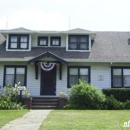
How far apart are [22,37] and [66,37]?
3.71 meters

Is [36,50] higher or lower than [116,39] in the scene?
lower

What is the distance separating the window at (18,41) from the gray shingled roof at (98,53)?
64 cm

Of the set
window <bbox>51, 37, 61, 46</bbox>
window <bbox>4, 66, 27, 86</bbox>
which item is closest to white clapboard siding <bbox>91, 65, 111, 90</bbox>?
window <bbox>51, 37, 61, 46</bbox>

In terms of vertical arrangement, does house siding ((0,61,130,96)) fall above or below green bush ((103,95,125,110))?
above

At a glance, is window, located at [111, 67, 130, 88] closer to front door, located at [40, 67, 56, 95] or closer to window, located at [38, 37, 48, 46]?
front door, located at [40, 67, 56, 95]

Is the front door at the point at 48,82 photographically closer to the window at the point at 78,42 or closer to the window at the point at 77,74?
the window at the point at 77,74

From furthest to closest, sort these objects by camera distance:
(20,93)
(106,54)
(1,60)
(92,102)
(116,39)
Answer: (116,39) < (106,54) < (1,60) < (20,93) < (92,102)

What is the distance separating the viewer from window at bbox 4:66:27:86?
18.7 m

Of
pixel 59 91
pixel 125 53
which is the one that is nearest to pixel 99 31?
pixel 125 53

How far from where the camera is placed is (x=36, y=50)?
2027 cm

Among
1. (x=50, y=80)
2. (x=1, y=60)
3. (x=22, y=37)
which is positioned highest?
(x=22, y=37)

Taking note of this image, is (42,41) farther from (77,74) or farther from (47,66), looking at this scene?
(77,74)

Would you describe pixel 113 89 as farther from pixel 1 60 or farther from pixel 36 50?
pixel 1 60

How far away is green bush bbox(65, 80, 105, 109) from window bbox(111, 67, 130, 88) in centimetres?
320
